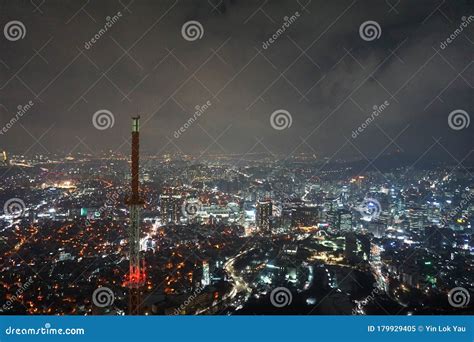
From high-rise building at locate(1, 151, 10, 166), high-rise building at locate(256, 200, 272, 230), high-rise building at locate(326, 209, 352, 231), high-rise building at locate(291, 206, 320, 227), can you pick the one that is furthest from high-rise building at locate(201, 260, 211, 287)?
high-rise building at locate(326, 209, 352, 231)

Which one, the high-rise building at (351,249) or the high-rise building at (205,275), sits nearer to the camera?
the high-rise building at (205,275)

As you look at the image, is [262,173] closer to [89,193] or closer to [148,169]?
[148,169]

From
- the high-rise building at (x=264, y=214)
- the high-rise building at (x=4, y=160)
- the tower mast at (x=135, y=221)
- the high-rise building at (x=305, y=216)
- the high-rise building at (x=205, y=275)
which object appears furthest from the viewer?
the high-rise building at (x=264, y=214)

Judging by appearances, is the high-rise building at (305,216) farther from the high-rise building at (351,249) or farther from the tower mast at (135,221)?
the tower mast at (135,221)

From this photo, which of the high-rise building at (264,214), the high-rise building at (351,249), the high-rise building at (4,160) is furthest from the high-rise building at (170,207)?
the high-rise building at (351,249)

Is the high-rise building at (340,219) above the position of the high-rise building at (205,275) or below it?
above

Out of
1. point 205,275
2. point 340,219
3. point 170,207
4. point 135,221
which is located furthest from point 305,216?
point 135,221

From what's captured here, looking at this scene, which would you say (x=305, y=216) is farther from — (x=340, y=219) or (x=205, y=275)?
(x=205, y=275)

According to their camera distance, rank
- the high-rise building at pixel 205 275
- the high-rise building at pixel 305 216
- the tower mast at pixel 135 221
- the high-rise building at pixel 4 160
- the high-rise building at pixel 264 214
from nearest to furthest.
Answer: the tower mast at pixel 135 221 → the high-rise building at pixel 4 160 → the high-rise building at pixel 205 275 → the high-rise building at pixel 305 216 → the high-rise building at pixel 264 214

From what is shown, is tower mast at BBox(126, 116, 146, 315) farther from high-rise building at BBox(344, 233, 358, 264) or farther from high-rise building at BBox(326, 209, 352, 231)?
high-rise building at BBox(326, 209, 352, 231)


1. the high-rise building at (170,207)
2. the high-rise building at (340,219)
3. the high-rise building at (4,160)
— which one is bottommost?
the high-rise building at (340,219)
